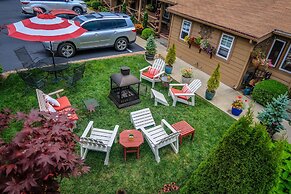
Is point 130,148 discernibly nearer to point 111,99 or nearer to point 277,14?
point 111,99

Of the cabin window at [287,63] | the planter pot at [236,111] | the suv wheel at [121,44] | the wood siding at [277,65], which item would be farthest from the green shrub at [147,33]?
the planter pot at [236,111]

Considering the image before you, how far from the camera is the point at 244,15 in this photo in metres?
10.9

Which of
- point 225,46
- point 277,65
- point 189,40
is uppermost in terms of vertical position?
point 225,46

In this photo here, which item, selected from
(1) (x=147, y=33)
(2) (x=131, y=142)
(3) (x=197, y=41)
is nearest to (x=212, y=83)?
(3) (x=197, y=41)

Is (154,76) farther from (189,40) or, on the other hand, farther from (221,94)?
(189,40)

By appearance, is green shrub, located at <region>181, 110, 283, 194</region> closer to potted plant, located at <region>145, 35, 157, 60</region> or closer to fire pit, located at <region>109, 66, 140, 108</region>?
fire pit, located at <region>109, 66, 140, 108</region>

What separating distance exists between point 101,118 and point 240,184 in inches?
208

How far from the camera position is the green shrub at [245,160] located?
10.5 ft

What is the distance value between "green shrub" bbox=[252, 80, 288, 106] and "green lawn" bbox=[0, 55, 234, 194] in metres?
2.25

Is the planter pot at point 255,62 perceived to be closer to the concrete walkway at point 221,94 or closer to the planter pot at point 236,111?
the concrete walkway at point 221,94

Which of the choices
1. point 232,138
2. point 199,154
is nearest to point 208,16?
point 199,154

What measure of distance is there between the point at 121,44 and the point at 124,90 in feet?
18.2

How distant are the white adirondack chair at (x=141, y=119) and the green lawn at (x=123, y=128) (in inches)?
13.6

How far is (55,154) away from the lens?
8.94 feet
